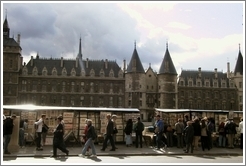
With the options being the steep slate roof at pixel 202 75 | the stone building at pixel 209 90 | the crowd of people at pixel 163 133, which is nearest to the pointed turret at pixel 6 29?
the stone building at pixel 209 90

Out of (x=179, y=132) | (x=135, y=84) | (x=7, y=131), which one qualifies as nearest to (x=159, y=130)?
(x=179, y=132)

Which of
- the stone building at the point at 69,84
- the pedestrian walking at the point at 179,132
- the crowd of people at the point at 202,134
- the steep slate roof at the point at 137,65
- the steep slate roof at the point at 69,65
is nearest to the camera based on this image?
the crowd of people at the point at 202,134

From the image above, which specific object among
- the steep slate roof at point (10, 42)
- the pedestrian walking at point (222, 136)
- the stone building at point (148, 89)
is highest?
the steep slate roof at point (10, 42)

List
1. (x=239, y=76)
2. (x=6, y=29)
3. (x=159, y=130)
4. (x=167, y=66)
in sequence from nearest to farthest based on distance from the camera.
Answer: (x=159, y=130), (x=167, y=66), (x=6, y=29), (x=239, y=76)

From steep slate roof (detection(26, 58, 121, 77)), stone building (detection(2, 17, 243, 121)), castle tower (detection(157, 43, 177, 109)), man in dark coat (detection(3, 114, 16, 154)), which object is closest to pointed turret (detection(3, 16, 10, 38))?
stone building (detection(2, 17, 243, 121))

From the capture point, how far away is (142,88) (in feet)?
205

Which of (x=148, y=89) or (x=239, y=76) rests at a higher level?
(x=239, y=76)

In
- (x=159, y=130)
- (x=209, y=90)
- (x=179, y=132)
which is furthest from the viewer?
(x=209, y=90)

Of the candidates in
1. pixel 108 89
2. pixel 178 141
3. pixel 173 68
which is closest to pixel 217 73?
pixel 173 68

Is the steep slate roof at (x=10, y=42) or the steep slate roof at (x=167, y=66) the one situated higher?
the steep slate roof at (x=10, y=42)

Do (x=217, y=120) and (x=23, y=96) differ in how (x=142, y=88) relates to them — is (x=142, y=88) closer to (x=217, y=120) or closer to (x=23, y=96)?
(x=23, y=96)

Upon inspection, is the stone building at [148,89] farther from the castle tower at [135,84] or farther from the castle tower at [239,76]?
the castle tower at [239,76]

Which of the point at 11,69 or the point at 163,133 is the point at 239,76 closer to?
the point at 11,69

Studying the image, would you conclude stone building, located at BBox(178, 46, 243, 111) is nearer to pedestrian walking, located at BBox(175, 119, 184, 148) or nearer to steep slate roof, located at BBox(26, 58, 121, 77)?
steep slate roof, located at BBox(26, 58, 121, 77)
